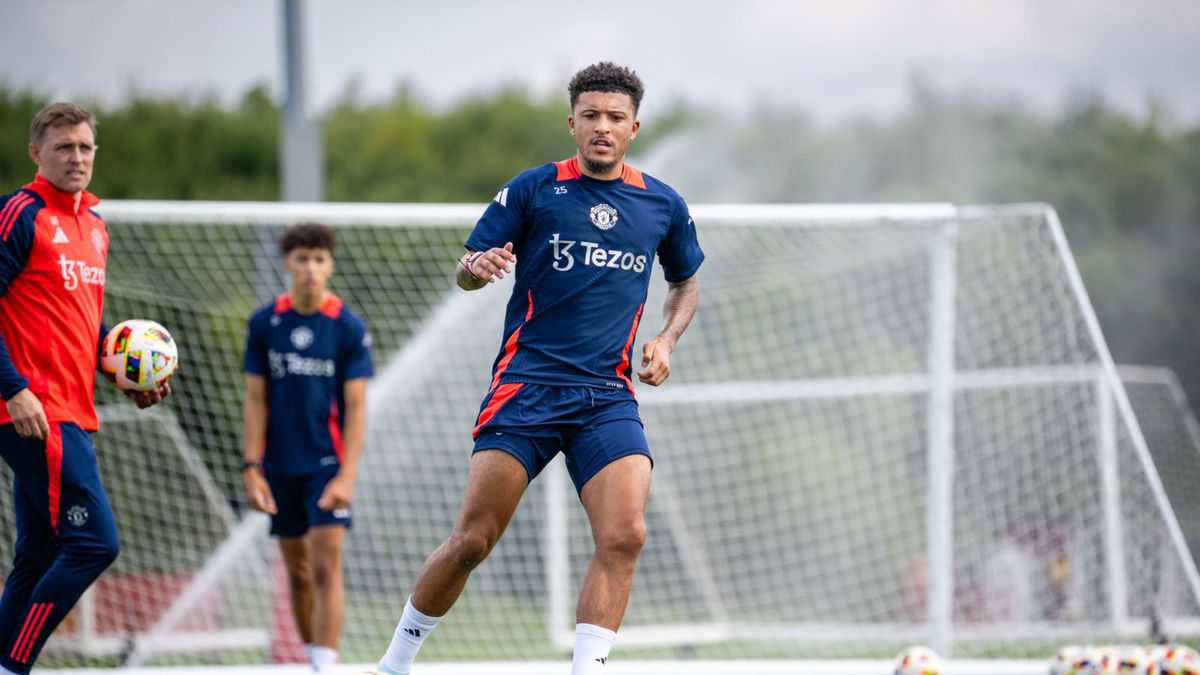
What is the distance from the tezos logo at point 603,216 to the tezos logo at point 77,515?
2.23 m

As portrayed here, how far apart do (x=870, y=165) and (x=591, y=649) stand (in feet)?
67.8

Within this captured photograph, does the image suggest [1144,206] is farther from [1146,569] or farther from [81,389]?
[81,389]

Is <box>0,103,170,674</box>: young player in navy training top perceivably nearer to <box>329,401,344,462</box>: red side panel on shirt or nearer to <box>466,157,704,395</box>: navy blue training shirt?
<box>466,157,704,395</box>: navy blue training shirt

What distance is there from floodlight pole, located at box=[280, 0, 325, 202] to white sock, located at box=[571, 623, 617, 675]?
719 centimetres

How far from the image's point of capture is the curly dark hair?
4.54 metres

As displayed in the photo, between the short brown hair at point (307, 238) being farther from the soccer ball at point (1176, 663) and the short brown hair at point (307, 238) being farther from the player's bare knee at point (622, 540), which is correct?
the soccer ball at point (1176, 663)

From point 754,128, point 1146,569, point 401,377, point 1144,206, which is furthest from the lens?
point 754,128

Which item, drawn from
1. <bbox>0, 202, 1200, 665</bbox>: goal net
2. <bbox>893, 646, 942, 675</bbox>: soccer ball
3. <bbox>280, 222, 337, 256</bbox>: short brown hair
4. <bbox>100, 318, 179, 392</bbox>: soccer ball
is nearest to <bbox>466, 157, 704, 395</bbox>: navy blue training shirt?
<bbox>100, 318, 179, 392</bbox>: soccer ball

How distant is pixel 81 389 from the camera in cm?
493

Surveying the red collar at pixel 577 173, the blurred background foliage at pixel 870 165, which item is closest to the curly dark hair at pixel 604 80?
the red collar at pixel 577 173

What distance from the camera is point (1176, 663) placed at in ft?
17.3

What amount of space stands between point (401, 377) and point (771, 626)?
149 inches

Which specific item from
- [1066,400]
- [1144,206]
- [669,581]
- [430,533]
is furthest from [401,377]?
[1144,206]

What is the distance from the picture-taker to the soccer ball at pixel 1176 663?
5258 millimetres
